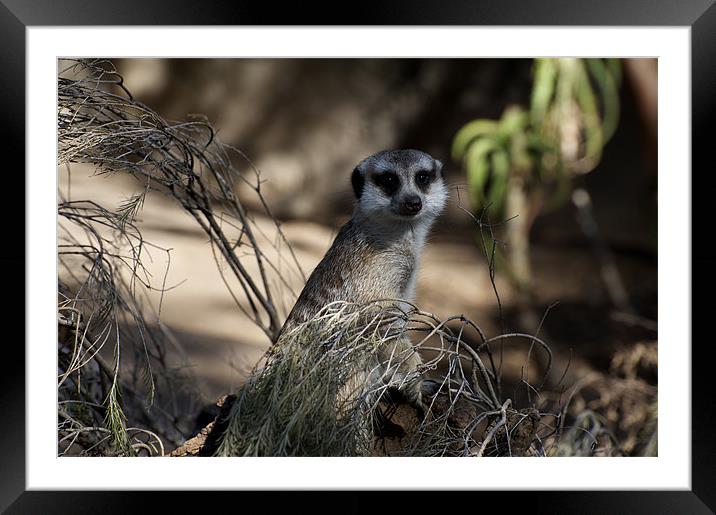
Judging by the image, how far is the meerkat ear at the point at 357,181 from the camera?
304 cm

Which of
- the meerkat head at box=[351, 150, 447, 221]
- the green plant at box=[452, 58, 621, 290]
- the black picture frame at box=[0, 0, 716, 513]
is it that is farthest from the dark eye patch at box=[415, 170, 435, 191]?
the green plant at box=[452, 58, 621, 290]

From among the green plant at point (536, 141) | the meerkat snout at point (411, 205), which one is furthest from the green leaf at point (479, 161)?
the meerkat snout at point (411, 205)

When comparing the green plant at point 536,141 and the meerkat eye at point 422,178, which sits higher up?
the green plant at point 536,141

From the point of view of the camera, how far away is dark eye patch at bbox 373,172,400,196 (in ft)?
9.59

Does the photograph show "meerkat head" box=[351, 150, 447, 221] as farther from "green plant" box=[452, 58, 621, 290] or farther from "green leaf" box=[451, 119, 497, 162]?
"green leaf" box=[451, 119, 497, 162]

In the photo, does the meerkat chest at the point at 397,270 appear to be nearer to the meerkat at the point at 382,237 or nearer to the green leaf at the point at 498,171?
the meerkat at the point at 382,237

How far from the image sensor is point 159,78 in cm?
691

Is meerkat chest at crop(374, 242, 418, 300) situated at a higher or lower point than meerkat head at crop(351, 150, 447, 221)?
lower
